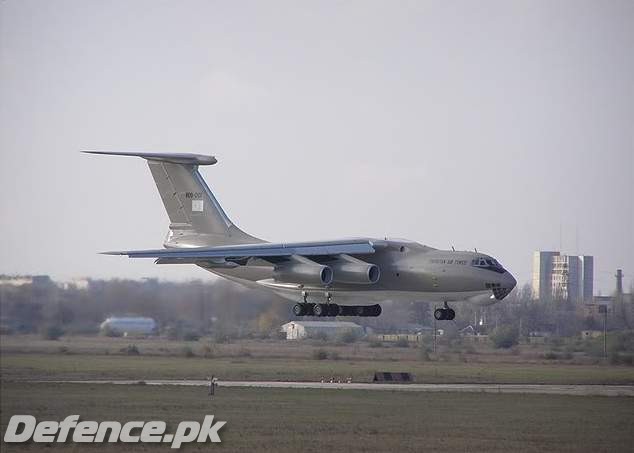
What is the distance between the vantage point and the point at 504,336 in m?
50.4

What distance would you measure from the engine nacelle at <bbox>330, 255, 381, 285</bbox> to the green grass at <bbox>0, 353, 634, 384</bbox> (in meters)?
4.35

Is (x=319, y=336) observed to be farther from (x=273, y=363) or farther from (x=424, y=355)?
(x=424, y=355)

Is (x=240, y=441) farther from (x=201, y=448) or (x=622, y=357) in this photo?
(x=622, y=357)

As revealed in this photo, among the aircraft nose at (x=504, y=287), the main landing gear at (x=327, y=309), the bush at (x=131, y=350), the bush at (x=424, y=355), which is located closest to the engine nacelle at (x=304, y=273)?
the main landing gear at (x=327, y=309)

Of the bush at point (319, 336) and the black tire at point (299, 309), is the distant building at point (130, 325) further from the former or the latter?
the bush at point (319, 336)

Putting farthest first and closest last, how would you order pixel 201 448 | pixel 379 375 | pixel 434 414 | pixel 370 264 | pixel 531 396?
pixel 379 375, pixel 370 264, pixel 531 396, pixel 434 414, pixel 201 448

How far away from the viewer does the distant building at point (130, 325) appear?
A: 33.5 m

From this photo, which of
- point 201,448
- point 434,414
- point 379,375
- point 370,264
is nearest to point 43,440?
point 201,448

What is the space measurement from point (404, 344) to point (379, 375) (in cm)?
1042

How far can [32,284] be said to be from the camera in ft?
102

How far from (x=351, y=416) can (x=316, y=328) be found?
19444mm

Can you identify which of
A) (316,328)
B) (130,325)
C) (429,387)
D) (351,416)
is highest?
(316,328)

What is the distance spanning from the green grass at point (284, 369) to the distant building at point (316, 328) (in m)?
1.07

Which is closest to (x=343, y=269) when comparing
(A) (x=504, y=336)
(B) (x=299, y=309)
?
(B) (x=299, y=309)
